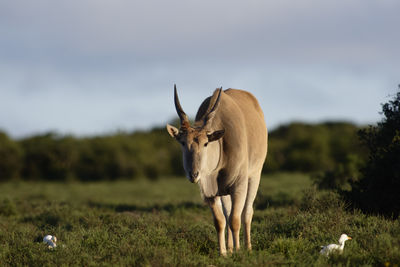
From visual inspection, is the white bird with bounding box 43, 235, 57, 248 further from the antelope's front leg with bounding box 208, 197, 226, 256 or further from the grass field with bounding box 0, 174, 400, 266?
the antelope's front leg with bounding box 208, 197, 226, 256

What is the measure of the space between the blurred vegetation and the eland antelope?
24032 millimetres

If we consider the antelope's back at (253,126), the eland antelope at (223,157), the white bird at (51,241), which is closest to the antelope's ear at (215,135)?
the eland antelope at (223,157)

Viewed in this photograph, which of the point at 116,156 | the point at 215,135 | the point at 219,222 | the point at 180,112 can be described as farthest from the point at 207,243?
the point at 116,156

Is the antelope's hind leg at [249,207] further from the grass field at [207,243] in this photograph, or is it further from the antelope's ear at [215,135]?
the antelope's ear at [215,135]

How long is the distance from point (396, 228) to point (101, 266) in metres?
4.07

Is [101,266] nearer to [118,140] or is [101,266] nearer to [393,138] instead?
[393,138]

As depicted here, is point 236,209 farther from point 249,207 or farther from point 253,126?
point 253,126

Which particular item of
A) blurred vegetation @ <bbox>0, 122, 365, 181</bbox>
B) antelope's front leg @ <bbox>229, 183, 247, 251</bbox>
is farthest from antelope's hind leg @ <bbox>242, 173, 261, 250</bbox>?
blurred vegetation @ <bbox>0, 122, 365, 181</bbox>

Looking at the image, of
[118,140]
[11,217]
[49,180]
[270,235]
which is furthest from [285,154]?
[270,235]

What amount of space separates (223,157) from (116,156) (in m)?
26.7

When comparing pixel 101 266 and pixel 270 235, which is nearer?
pixel 101 266

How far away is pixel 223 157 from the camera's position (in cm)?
647

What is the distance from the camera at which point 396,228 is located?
6.88 m

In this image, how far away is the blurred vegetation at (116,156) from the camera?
30953mm
